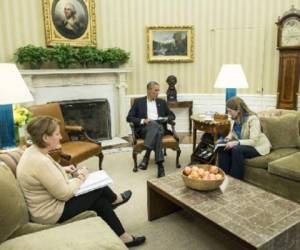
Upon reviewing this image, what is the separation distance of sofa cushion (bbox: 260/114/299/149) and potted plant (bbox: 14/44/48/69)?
317cm

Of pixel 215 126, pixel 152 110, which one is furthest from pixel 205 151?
pixel 152 110

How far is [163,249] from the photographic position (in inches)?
88.3

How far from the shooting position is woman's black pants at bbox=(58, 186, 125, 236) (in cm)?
196

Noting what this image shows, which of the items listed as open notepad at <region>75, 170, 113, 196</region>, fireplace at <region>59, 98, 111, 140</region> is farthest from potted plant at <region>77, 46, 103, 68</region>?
open notepad at <region>75, 170, 113, 196</region>

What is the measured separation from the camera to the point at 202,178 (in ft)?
7.66

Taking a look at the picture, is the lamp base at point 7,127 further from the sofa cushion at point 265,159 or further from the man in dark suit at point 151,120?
the sofa cushion at point 265,159

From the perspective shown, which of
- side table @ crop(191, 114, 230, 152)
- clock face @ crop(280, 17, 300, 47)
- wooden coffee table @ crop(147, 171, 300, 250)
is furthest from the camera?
clock face @ crop(280, 17, 300, 47)

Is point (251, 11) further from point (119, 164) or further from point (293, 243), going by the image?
point (293, 243)

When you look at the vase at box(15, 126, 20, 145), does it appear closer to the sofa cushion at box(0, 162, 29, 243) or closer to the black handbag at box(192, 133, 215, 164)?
the sofa cushion at box(0, 162, 29, 243)

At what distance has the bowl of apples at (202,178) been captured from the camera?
2.28m

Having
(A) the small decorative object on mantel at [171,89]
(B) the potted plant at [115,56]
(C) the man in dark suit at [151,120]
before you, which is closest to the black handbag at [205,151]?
(C) the man in dark suit at [151,120]

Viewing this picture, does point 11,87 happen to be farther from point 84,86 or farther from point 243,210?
point 84,86

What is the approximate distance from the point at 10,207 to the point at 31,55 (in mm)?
3222

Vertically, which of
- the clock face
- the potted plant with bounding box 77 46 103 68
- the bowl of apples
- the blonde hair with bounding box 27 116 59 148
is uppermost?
the clock face
